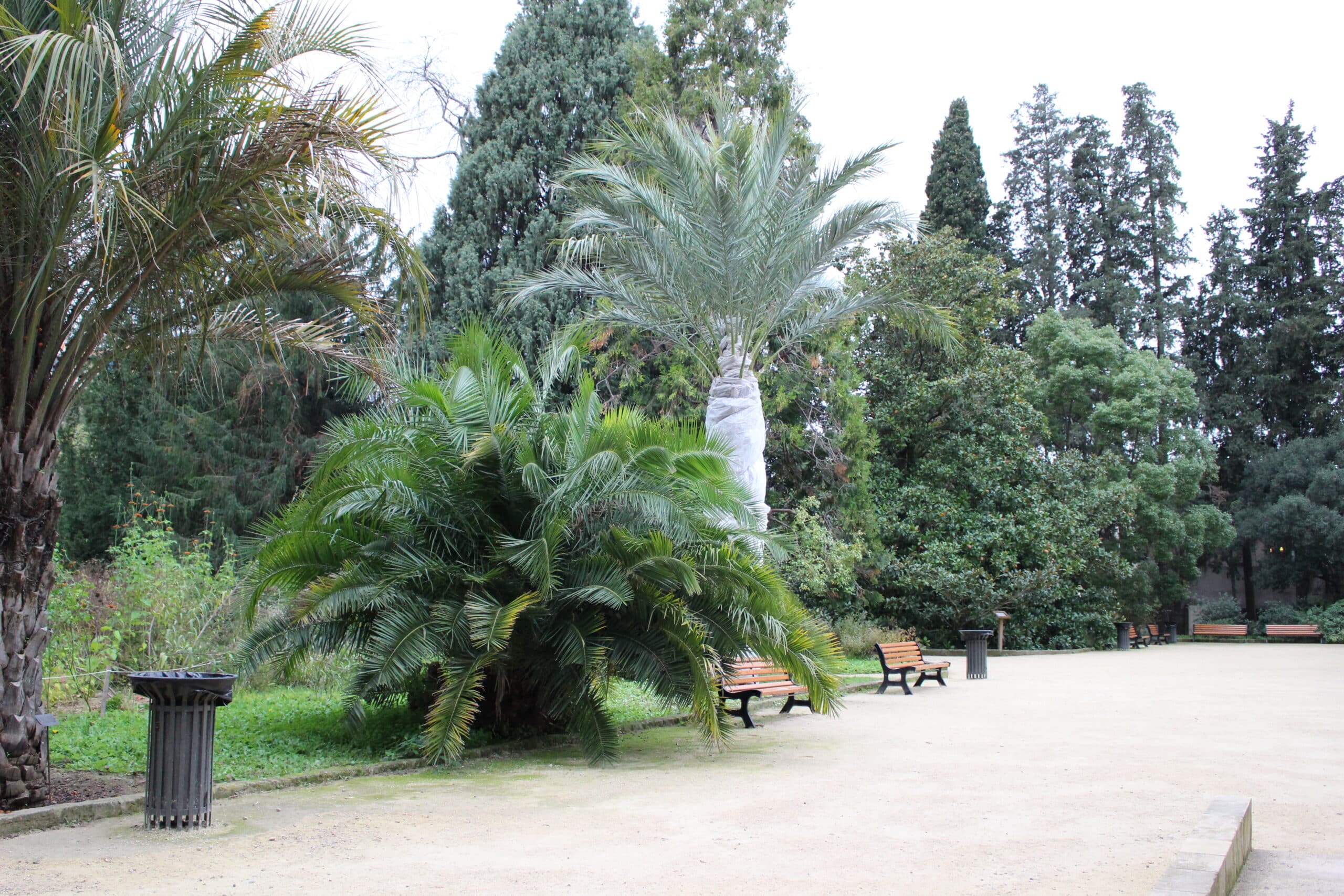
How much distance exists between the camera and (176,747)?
6.31 metres

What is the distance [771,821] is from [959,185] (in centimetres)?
3312

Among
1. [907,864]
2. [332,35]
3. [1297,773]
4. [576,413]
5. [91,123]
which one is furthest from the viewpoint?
[576,413]

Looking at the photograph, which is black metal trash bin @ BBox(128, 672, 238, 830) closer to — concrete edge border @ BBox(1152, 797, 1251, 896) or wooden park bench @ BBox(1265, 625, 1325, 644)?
concrete edge border @ BBox(1152, 797, 1251, 896)

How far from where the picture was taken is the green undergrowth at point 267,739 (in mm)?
8305

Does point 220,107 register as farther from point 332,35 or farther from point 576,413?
point 576,413

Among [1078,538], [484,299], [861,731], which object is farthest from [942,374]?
[861,731]

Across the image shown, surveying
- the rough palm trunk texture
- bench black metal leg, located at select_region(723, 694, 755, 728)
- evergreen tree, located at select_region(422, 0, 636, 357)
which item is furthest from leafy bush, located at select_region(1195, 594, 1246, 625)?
the rough palm trunk texture

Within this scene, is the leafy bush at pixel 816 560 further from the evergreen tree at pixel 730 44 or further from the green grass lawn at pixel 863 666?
the evergreen tree at pixel 730 44

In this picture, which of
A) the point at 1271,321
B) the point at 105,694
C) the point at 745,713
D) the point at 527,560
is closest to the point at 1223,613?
the point at 1271,321

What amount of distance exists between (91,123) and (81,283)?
1177 mm

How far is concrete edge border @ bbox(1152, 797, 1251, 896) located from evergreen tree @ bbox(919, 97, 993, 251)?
3176 centimetres

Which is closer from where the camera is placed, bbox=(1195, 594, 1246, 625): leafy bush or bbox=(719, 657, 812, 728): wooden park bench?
bbox=(719, 657, 812, 728): wooden park bench

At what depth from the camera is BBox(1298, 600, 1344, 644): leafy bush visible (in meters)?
34.8

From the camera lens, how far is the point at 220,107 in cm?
684
